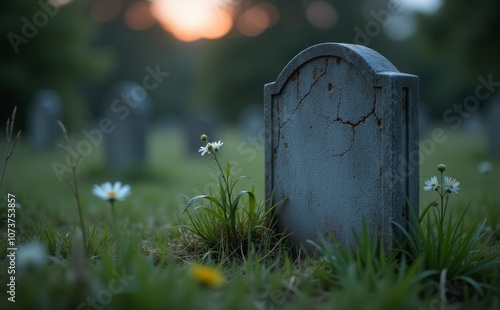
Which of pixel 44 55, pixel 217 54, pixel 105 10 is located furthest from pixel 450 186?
pixel 105 10

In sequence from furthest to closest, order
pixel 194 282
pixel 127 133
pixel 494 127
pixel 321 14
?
1. pixel 321 14
2. pixel 494 127
3. pixel 127 133
4. pixel 194 282

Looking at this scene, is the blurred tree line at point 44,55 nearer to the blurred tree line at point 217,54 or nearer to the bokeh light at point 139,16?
the blurred tree line at point 217,54

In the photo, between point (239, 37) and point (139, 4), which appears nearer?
point (239, 37)

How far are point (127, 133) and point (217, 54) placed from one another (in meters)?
21.0

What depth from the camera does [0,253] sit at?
2.54 meters

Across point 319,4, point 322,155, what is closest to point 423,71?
point 319,4

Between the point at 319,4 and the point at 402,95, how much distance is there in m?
27.4

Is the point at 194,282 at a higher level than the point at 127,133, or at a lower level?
lower

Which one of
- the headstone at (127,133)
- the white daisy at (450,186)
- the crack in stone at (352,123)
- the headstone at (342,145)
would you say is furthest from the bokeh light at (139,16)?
the white daisy at (450,186)

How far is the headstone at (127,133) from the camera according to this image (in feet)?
26.1

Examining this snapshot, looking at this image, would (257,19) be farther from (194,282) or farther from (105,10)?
(194,282)

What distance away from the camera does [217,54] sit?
28016 millimetres

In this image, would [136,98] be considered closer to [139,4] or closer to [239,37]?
[239,37]

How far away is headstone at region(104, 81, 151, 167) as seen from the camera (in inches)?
313
